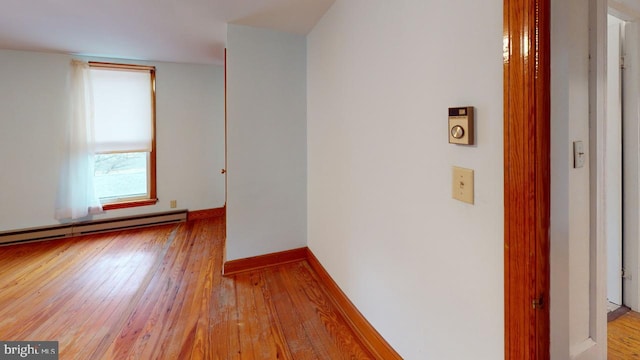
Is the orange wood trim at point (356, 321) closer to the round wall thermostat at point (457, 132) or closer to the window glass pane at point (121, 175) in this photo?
the round wall thermostat at point (457, 132)

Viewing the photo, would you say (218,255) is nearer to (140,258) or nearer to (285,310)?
(140,258)

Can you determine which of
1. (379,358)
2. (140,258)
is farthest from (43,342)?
(379,358)

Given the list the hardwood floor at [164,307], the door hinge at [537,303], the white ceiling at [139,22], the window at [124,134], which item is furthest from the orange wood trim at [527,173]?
the window at [124,134]

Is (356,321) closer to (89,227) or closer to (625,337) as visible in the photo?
(625,337)

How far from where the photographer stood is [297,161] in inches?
111

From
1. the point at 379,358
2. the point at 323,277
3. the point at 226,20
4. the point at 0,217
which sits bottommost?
the point at 379,358

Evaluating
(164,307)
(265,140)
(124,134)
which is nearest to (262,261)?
(164,307)

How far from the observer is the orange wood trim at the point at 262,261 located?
8.67 feet

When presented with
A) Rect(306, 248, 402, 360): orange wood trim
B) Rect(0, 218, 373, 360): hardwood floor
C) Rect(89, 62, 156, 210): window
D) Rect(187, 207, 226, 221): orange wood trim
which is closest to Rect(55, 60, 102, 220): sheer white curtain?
Rect(89, 62, 156, 210): window

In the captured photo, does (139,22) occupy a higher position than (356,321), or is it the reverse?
(139,22)

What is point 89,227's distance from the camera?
12.3 feet

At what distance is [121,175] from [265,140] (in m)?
2.60

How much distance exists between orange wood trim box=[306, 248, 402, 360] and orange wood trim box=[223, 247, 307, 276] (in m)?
0.36

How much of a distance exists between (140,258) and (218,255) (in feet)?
2.60
